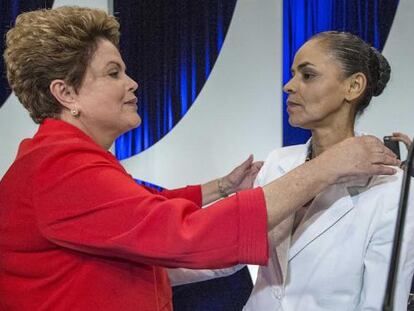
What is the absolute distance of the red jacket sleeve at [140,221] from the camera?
1.02 meters

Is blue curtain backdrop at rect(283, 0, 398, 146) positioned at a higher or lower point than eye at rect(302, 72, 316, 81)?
higher

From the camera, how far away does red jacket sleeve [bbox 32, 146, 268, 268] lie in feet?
3.34

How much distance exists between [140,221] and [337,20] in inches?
53.6

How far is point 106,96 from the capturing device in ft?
4.03

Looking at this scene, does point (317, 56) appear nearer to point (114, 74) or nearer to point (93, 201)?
point (114, 74)

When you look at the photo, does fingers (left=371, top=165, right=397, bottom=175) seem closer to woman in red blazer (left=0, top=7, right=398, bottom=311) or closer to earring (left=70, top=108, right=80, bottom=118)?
woman in red blazer (left=0, top=7, right=398, bottom=311)

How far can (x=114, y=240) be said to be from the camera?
1025 mm

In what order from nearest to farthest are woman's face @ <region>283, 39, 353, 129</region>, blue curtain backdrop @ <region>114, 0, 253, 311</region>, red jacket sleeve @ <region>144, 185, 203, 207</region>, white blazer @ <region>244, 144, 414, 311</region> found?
white blazer @ <region>244, 144, 414, 311</region> → woman's face @ <region>283, 39, 353, 129</region> → red jacket sleeve @ <region>144, 185, 203, 207</region> → blue curtain backdrop @ <region>114, 0, 253, 311</region>

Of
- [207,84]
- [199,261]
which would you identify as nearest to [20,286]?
[199,261]

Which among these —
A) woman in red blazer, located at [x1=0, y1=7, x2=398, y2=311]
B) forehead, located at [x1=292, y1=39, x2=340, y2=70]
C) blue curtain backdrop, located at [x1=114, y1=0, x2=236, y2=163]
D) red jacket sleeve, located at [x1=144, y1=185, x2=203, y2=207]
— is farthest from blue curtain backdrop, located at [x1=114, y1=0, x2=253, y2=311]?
woman in red blazer, located at [x1=0, y1=7, x2=398, y2=311]

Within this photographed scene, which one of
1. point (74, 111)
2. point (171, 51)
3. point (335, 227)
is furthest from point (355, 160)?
point (171, 51)

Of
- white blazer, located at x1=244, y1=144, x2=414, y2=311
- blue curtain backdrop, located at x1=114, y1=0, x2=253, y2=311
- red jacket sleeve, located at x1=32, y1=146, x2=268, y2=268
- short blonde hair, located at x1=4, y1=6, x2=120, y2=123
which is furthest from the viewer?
blue curtain backdrop, located at x1=114, y1=0, x2=253, y2=311

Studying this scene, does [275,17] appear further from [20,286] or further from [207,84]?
[20,286]

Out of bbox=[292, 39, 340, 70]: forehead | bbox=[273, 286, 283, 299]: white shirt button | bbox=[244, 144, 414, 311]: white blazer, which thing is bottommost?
bbox=[273, 286, 283, 299]: white shirt button
